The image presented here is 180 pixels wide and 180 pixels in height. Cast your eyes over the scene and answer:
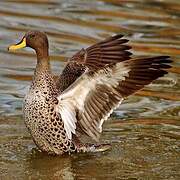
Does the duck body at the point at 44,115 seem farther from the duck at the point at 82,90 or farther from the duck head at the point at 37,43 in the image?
the duck head at the point at 37,43

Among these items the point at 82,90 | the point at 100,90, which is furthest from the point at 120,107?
the point at 82,90

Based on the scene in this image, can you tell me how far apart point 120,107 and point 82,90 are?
2196 mm

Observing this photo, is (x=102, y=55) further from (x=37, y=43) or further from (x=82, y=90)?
(x=37, y=43)

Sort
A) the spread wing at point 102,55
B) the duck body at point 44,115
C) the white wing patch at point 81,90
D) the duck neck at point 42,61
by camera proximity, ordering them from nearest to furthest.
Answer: the spread wing at point 102,55 < the white wing patch at point 81,90 < the duck body at point 44,115 < the duck neck at point 42,61

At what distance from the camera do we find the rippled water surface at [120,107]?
8938 millimetres

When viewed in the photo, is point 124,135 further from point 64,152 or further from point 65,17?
point 65,17

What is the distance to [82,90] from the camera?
901 cm

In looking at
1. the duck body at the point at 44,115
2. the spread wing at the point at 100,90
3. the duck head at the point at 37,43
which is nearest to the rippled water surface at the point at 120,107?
the duck body at the point at 44,115

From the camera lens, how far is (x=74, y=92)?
8992 millimetres

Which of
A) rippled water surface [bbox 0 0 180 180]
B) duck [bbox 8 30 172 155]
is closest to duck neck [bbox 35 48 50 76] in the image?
duck [bbox 8 30 172 155]

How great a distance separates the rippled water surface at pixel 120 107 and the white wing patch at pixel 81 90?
1.40ft

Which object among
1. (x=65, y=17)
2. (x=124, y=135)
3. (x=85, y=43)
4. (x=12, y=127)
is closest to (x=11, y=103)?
(x=12, y=127)

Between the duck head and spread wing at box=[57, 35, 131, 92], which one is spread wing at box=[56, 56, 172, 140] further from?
the duck head

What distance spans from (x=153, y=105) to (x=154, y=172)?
8.45 ft
